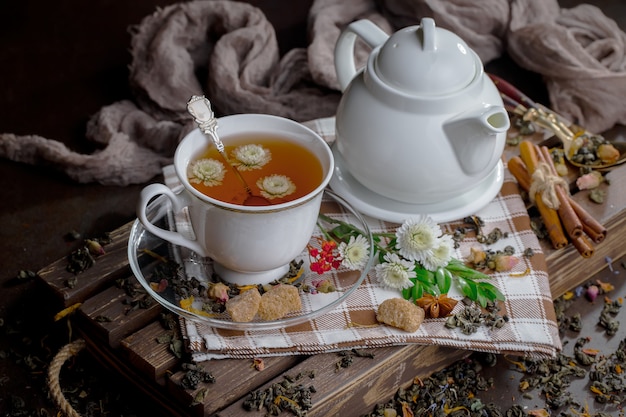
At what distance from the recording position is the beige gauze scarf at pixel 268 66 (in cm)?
182

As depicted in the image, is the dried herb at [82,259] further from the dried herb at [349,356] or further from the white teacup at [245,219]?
the dried herb at [349,356]

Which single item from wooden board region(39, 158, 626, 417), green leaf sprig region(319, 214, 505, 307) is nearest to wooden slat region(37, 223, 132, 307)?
wooden board region(39, 158, 626, 417)

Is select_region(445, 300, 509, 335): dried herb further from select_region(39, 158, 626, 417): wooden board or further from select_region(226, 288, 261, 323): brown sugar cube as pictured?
select_region(226, 288, 261, 323): brown sugar cube

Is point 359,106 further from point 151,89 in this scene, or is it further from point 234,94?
point 151,89

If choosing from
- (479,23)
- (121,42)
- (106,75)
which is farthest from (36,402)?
(479,23)

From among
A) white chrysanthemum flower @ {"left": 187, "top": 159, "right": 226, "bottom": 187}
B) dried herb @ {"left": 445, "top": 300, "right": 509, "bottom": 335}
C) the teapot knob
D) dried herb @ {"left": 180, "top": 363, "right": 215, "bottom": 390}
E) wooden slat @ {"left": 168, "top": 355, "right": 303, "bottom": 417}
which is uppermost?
the teapot knob

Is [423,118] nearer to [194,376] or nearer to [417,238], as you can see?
[417,238]

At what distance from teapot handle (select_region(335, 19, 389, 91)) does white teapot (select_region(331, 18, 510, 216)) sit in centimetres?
8

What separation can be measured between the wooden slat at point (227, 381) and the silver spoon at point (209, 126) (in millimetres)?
229

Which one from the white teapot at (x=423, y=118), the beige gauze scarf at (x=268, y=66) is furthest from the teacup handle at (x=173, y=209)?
the beige gauze scarf at (x=268, y=66)

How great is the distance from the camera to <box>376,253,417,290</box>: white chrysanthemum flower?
1284 millimetres

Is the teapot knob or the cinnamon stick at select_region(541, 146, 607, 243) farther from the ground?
the teapot knob

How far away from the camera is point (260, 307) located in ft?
3.94

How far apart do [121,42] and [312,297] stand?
49.0 inches
